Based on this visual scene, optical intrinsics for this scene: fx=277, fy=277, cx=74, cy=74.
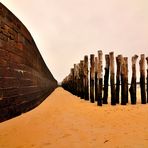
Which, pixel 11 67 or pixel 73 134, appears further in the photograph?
pixel 11 67

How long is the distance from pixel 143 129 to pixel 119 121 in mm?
956

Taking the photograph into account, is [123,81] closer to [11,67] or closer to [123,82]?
[123,82]

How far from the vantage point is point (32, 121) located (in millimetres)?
5645

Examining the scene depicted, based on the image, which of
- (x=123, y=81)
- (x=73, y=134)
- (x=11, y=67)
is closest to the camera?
(x=73, y=134)

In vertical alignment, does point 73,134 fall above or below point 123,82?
below

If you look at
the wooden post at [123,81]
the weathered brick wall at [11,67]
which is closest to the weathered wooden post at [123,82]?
the wooden post at [123,81]

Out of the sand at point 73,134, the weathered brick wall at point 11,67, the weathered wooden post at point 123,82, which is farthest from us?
the weathered wooden post at point 123,82

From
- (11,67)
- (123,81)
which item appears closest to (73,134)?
(11,67)

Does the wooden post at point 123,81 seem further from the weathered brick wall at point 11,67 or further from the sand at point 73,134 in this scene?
the sand at point 73,134

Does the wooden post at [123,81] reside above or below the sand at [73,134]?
above

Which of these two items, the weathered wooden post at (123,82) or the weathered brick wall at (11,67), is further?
the weathered wooden post at (123,82)

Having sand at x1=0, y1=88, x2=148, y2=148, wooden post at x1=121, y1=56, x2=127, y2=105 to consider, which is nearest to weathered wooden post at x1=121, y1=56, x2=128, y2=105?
wooden post at x1=121, y1=56, x2=127, y2=105

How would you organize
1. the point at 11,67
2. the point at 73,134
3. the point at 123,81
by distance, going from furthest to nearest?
the point at 123,81 → the point at 11,67 → the point at 73,134

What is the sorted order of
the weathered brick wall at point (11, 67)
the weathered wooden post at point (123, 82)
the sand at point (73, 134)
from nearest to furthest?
the sand at point (73, 134)
the weathered brick wall at point (11, 67)
the weathered wooden post at point (123, 82)
